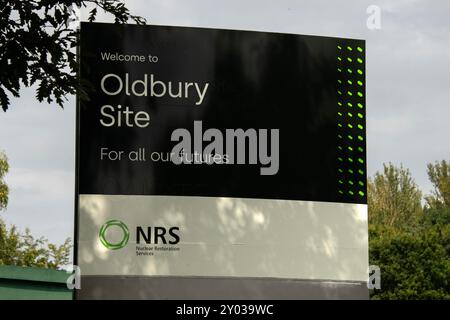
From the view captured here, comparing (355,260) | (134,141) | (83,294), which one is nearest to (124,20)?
(134,141)

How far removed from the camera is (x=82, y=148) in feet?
61.1

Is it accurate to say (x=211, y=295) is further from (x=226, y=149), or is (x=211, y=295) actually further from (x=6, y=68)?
(x=6, y=68)

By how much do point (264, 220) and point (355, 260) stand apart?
235 centimetres

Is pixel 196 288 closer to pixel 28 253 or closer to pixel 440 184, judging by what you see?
pixel 28 253

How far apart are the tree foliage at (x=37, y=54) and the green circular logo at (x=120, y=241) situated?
20.1ft

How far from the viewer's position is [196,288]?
18.5m

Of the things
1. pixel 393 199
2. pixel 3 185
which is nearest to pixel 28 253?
pixel 3 185

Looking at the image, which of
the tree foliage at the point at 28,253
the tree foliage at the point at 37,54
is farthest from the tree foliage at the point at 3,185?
the tree foliage at the point at 37,54

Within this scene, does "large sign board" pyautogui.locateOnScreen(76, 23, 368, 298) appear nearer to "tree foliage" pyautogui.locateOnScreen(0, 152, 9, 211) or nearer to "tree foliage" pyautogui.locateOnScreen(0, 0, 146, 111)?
"tree foliage" pyautogui.locateOnScreen(0, 0, 146, 111)

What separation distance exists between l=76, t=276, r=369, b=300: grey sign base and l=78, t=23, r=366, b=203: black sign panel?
180 cm

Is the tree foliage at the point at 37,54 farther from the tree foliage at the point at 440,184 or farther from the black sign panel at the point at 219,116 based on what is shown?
the tree foliage at the point at 440,184

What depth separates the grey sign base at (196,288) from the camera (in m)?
18.2

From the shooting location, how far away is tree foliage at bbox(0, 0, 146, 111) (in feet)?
40.0

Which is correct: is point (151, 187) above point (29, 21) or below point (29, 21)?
Result: below
